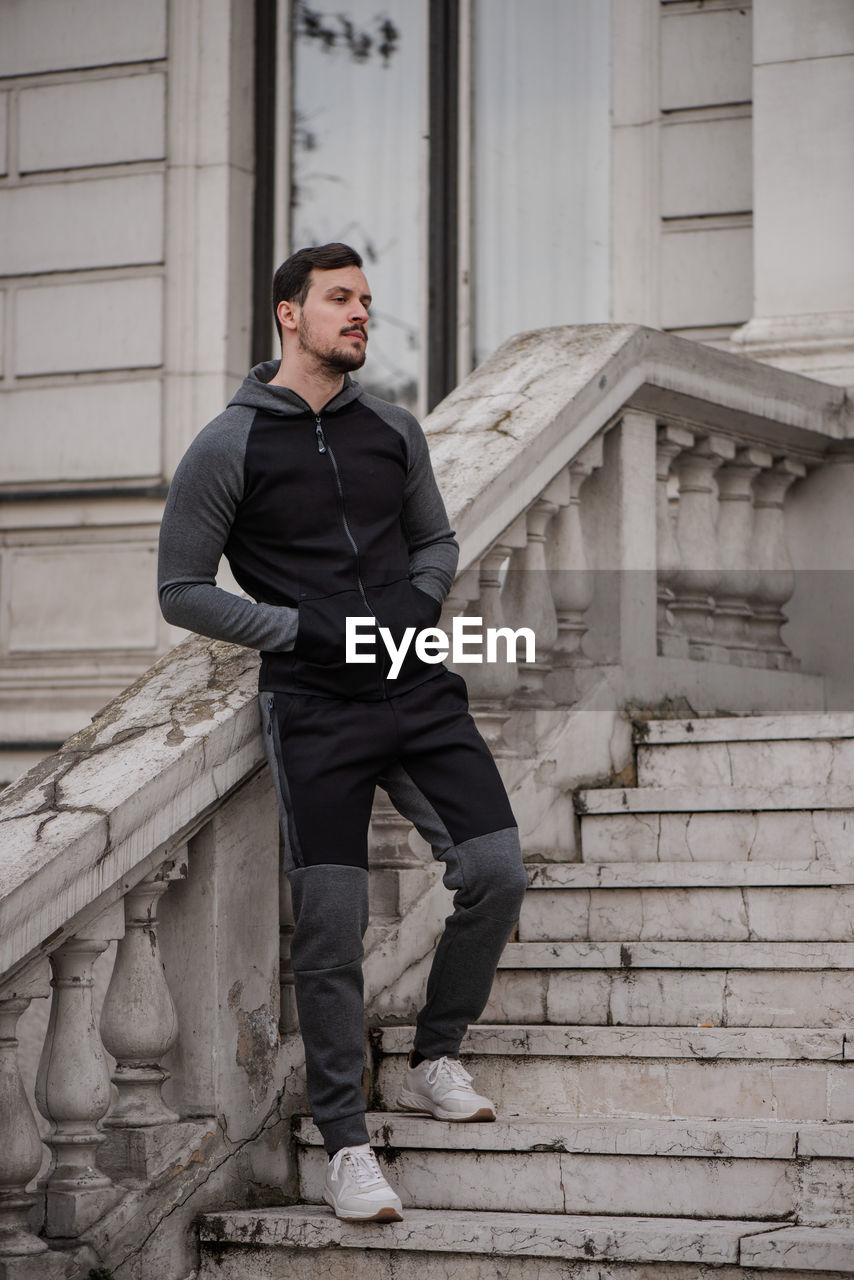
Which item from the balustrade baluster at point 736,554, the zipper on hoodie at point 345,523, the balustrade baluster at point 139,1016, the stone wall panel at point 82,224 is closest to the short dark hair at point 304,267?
the zipper on hoodie at point 345,523

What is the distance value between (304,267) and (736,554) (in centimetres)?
248

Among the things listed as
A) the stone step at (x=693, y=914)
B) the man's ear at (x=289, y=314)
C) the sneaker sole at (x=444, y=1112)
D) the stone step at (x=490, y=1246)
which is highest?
the man's ear at (x=289, y=314)

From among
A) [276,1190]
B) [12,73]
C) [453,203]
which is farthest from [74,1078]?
[12,73]

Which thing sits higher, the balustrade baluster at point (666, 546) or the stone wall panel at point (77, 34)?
the stone wall panel at point (77, 34)

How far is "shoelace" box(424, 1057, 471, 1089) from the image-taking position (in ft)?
12.2

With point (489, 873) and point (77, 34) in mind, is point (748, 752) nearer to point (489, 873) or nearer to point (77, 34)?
point (489, 873)

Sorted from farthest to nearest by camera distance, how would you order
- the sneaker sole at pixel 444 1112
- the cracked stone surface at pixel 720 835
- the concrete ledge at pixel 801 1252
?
the cracked stone surface at pixel 720 835 < the sneaker sole at pixel 444 1112 < the concrete ledge at pixel 801 1252

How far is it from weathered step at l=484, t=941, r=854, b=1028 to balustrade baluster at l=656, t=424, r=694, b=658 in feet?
4.64

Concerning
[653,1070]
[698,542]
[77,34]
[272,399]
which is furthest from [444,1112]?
[77,34]

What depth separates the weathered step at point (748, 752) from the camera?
15.8ft

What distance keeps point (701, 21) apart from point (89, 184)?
2.97 meters

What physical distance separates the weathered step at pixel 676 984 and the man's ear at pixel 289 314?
5.14 ft

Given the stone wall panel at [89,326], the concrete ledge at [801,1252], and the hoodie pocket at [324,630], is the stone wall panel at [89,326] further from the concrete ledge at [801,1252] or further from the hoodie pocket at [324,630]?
the concrete ledge at [801,1252]

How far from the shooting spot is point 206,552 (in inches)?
138
